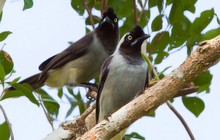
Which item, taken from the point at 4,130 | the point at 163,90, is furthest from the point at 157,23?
the point at 4,130

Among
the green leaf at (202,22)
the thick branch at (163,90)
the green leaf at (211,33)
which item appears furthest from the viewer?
the green leaf at (202,22)

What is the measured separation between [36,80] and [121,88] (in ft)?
5.09

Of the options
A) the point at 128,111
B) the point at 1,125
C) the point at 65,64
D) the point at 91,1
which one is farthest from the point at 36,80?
the point at 128,111

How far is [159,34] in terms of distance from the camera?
12.9ft

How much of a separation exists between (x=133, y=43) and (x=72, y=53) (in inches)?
44.9

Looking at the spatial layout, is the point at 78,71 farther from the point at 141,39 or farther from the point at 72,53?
the point at 141,39

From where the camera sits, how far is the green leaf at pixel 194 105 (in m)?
3.59

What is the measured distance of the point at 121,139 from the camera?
3723 mm

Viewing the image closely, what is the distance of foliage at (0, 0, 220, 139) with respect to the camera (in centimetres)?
336

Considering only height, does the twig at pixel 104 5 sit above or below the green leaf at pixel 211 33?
above

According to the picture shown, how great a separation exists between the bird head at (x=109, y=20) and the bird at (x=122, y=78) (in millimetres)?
597

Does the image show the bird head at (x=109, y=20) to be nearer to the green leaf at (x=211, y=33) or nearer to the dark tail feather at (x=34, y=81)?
the dark tail feather at (x=34, y=81)

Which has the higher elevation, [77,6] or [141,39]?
[77,6]

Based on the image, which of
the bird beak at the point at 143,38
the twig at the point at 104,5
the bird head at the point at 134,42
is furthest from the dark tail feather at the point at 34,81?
the bird beak at the point at 143,38
